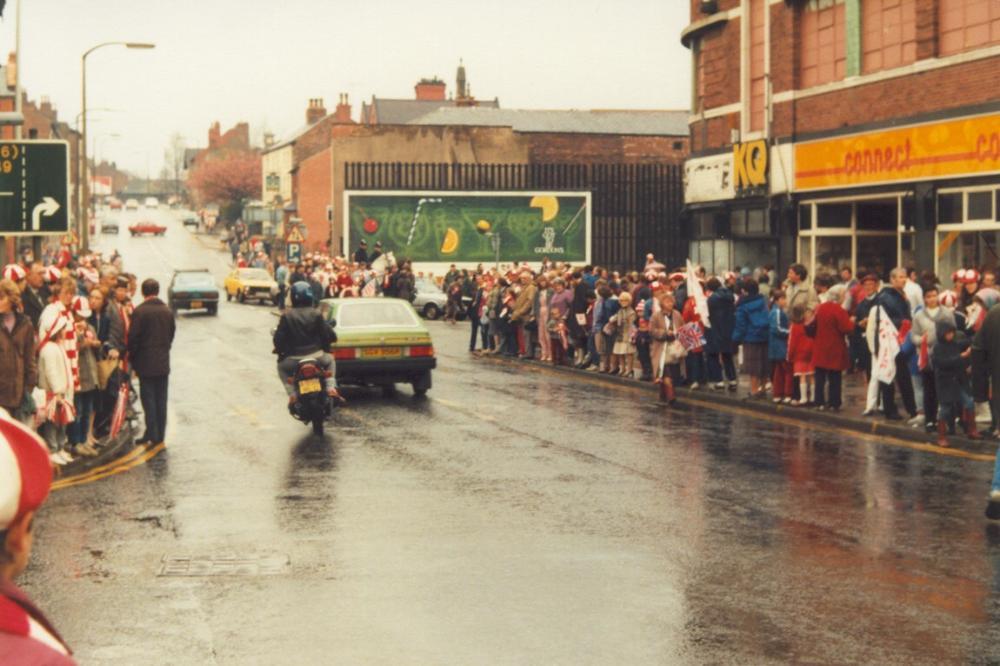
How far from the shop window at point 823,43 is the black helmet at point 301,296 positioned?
15.0 metres

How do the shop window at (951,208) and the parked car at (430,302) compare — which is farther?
the parked car at (430,302)

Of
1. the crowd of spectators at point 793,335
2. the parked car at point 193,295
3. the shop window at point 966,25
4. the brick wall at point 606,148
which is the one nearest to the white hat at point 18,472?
the crowd of spectators at point 793,335

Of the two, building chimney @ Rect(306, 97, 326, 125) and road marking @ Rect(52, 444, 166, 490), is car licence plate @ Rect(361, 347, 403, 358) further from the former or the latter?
building chimney @ Rect(306, 97, 326, 125)

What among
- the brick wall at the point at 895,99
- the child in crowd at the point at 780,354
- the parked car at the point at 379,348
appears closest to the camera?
the child in crowd at the point at 780,354

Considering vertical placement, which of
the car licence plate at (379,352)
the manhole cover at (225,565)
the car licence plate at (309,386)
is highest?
the car licence plate at (379,352)

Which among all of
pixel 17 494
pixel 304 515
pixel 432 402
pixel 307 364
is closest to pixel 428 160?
pixel 432 402

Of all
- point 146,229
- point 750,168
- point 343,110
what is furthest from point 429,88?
point 750,168

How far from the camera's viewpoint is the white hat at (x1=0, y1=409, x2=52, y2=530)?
2.32 meters

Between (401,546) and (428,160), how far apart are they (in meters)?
60.0

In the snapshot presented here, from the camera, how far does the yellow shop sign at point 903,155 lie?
79.9 feet

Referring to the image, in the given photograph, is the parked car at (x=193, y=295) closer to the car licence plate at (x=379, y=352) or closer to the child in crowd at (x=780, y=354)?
the car licence plate at (x=379, y=352)

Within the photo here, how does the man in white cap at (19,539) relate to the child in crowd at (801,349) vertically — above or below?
above

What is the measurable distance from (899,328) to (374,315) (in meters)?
7.87

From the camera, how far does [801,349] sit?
19.8 meters
